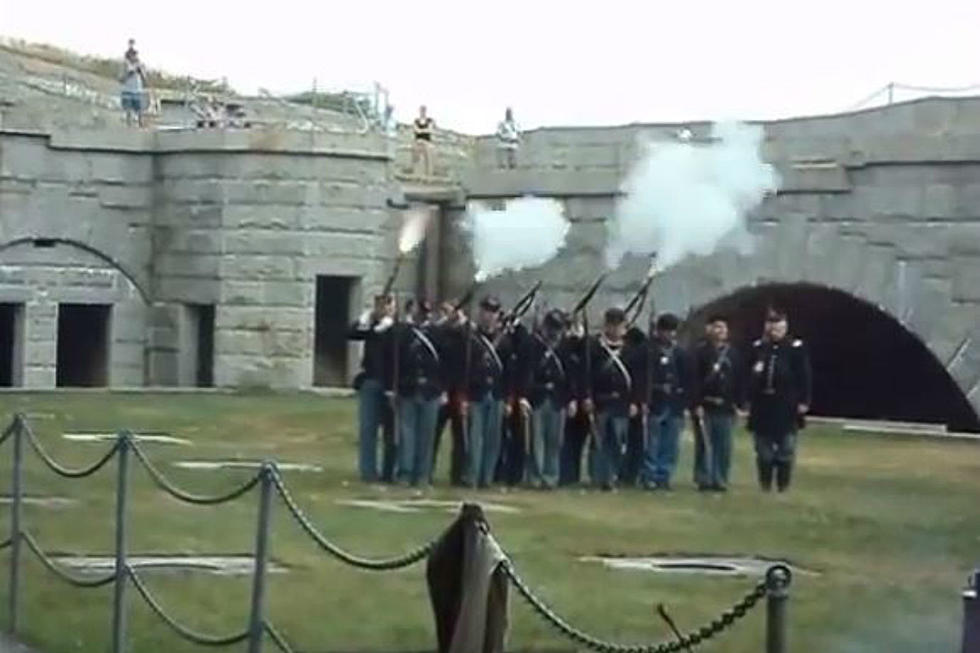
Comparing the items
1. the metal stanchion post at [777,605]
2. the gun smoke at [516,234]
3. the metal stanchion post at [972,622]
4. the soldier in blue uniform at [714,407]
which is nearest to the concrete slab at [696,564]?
the soldier in blue uniform at [714,407]

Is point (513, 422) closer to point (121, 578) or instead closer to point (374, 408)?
point (374, 408)

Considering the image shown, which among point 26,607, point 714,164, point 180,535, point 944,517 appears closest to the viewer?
point 26,607

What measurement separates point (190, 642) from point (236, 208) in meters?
26.1

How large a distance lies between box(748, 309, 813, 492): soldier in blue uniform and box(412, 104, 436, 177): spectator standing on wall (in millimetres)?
19781

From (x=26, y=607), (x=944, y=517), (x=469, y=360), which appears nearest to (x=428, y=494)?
(x=469, y=360)

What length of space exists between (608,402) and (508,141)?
17.5 m

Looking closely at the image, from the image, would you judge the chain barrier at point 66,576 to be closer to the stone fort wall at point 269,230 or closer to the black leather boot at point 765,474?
the black leather boot at point 765,474

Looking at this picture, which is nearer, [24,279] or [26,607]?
[26,607]

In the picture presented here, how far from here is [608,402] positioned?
24312 mm

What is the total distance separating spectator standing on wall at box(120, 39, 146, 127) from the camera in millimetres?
42906

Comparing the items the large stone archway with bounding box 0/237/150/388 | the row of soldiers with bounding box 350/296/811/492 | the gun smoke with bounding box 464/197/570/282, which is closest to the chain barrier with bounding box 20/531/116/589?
the row of soldiers with bounding box 350/296/811/492

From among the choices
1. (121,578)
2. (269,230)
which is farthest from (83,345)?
(121,578)

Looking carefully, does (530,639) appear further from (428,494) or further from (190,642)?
(428,494)

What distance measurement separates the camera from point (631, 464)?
80.5 feet
